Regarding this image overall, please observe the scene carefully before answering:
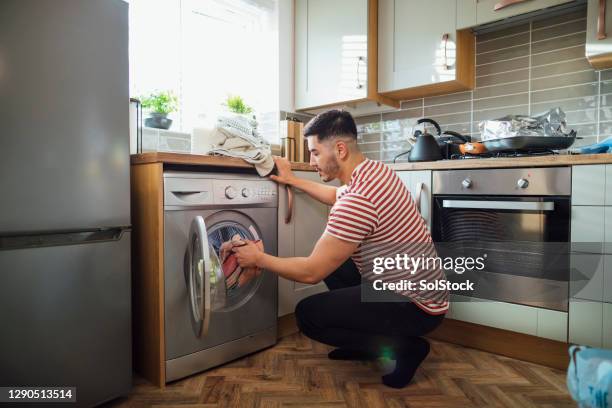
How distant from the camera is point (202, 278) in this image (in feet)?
4.22

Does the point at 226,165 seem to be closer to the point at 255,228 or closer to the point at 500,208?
the point at 255,228

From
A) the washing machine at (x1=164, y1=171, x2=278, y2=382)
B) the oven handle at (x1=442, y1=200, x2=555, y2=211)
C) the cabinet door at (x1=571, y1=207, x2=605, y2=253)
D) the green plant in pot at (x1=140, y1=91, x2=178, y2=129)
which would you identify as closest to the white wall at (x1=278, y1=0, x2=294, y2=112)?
the green plant in pot at (x1=140, y1=91, x2=178, y2=129)

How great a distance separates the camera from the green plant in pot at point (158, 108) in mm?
2285

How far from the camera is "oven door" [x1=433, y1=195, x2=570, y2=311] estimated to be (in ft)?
5.79

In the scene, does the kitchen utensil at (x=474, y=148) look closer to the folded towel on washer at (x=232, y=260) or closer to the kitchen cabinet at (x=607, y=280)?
the kitchen cabinet at (x=607, y=280)

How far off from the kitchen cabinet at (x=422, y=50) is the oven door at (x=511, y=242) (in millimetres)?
768

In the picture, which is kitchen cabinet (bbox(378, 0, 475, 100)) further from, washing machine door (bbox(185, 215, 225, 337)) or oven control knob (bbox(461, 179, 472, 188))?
washing machine door (bbox(185, 215, 225, 337))

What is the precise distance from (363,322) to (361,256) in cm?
25

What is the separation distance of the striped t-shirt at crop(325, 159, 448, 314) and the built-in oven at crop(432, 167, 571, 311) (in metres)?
0.45

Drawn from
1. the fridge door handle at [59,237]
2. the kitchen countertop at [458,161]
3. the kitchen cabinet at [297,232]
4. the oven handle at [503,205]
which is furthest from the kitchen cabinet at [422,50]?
the fridge door handle at [59,237]

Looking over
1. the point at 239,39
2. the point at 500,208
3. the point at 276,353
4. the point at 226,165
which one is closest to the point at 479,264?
the point at 500,208

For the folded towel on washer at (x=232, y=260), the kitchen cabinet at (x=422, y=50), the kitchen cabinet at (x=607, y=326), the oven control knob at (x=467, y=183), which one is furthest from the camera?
the kitchen cabinet at (x=422, y=50)

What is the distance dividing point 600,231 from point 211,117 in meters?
2.13

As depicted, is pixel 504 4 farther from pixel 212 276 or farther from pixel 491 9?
pixel 212 276
